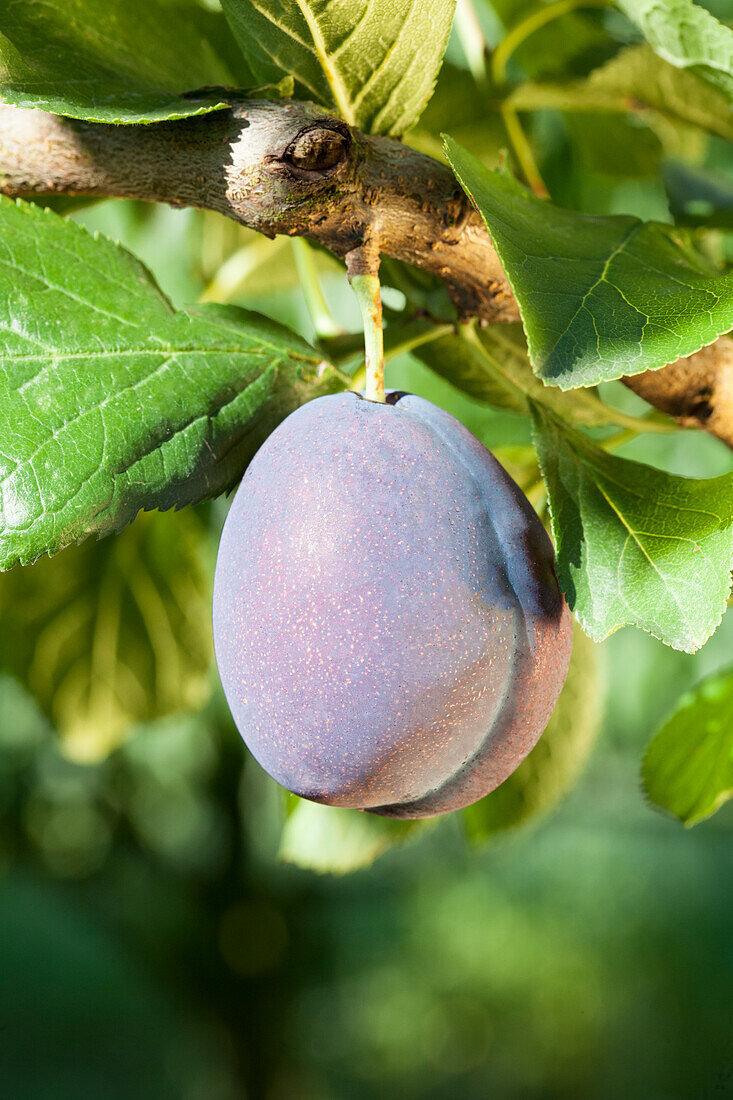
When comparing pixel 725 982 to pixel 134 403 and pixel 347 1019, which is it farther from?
pixel 134 403

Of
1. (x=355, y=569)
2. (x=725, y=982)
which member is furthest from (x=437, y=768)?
(x=725, y=982)

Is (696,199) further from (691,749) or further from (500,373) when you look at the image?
(691,749)

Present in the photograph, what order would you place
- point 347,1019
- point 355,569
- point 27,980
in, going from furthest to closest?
point 347,1019
point 27,980
point 355,569

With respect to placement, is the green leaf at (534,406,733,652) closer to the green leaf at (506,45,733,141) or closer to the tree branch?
the tree branch

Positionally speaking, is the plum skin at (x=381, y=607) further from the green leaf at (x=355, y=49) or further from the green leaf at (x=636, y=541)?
the green leaf at (x=355, y=49)

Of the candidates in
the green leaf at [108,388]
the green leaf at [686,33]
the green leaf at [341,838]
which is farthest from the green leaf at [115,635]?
the green leaf at [686,33]

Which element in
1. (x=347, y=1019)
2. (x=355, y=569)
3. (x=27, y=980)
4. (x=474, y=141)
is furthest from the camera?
(x=347, y=1019)
